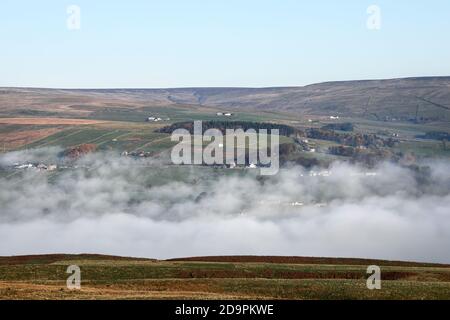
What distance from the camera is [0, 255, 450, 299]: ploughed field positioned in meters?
49.6

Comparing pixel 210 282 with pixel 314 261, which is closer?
pixel 210 282

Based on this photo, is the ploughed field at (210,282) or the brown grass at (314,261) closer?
the ploughed field at (210,282)

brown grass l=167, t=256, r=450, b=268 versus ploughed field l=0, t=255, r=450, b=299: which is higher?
ploughed field l=0, t=255, r=450, b=299

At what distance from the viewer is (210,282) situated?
59.0 metres

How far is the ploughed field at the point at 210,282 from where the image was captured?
49.6 metres

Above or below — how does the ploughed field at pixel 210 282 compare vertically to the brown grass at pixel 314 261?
above

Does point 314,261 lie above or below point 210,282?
below
